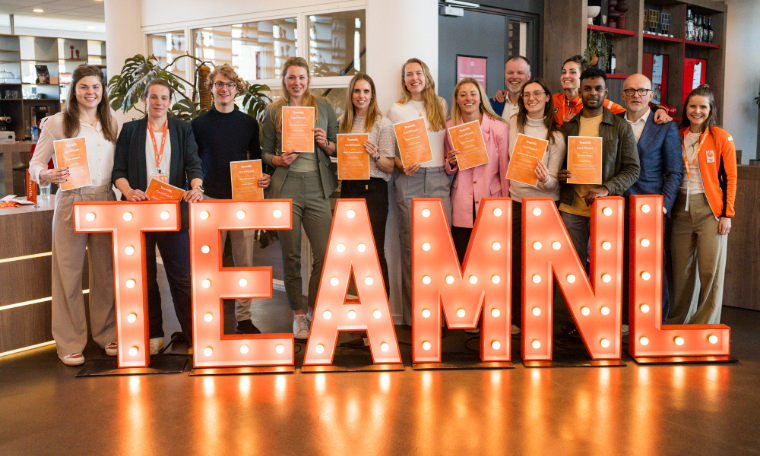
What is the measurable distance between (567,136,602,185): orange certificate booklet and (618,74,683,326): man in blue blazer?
395 millimetres

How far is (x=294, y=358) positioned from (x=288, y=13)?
2609mm


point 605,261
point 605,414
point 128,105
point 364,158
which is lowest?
point 605,414

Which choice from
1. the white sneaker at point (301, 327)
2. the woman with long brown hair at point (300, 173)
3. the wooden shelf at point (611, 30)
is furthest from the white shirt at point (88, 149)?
the wooden shelf at point (611, 30)

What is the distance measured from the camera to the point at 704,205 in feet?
10.9

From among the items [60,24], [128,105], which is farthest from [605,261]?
[60,24]

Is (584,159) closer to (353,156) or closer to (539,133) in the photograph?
(539,133)

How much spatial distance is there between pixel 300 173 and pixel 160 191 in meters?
0.74

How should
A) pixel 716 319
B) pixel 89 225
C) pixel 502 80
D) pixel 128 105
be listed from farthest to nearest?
pixel 502 80 < pixel 128 105 < pixel 716 319 < pixel 89 225

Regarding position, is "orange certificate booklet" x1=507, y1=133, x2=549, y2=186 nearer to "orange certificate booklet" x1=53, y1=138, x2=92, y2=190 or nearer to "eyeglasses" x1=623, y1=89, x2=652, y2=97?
"eyeglasses" x1=623, y1=89, x2=652, y2=97

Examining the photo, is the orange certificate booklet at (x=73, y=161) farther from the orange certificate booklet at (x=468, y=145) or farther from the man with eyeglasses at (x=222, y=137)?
the orange certificate booklet at (x=468, y=145)

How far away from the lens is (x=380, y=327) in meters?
3.00

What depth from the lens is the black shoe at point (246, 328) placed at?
3.69m

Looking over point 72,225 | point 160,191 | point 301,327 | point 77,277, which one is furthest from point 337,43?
point 77,277

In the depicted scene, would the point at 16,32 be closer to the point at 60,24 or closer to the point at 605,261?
the point at 60,24
